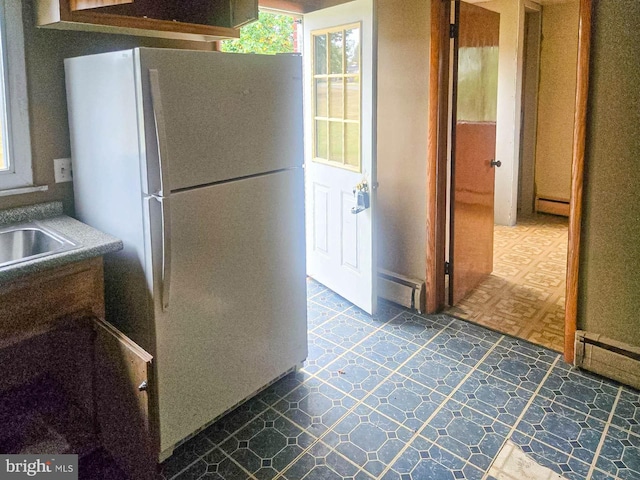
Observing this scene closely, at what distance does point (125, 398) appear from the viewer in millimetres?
1695

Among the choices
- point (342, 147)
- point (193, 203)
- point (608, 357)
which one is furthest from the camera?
point (342, 147)

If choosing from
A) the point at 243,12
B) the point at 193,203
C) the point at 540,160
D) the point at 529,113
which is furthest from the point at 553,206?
the point at 193,203

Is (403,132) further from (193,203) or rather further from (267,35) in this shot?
Result: (267,35)

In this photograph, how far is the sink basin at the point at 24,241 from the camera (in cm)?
199

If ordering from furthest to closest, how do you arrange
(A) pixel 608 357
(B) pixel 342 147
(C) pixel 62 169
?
(B) pixel 342 147 → (A) pixel 608 357 → (C) pixel 62 169

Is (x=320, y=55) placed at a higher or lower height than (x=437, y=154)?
higher

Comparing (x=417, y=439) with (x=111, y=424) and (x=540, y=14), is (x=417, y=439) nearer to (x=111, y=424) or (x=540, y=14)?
(x=111, y=424)

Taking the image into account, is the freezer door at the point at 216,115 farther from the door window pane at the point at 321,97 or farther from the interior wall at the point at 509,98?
the interior wall at the point at 509,98

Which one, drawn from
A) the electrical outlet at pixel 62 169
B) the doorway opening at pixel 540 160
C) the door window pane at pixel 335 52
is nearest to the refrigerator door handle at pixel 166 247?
the electrical outlet at pixel 62 169

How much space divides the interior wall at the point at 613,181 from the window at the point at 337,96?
1249 millimetres

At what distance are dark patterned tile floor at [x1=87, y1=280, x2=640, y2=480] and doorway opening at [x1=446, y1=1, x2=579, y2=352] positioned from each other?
1238 mm

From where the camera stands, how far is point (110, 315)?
83.6 inches

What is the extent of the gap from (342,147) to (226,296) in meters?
1.52

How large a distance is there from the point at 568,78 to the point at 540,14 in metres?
0.73
